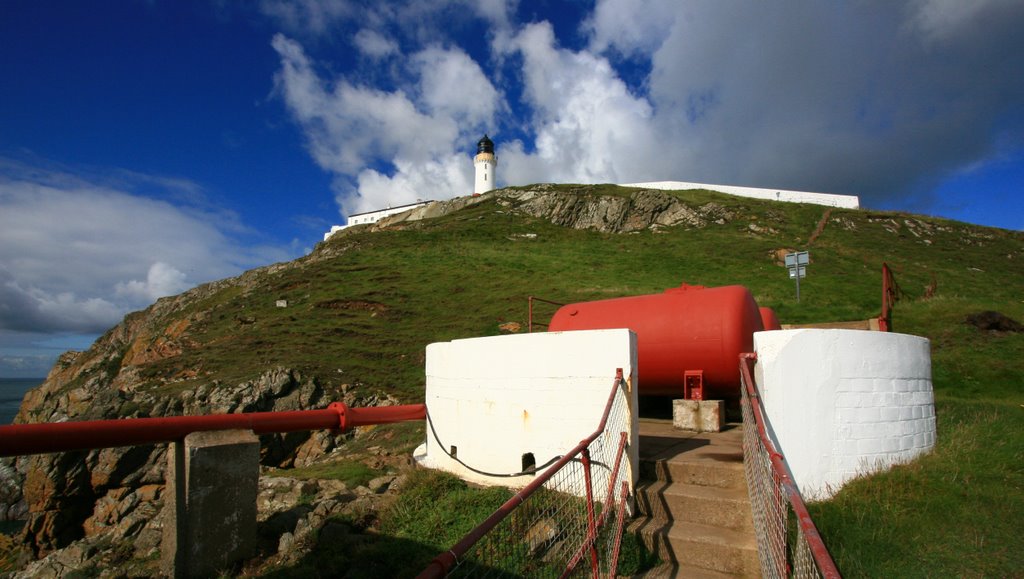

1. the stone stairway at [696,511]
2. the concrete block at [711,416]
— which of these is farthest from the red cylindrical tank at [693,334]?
the stone stairway at [696,511]

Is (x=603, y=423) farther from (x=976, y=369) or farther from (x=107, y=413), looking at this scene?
(x=107, y=413)

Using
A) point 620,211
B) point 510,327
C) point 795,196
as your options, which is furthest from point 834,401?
point 795,196

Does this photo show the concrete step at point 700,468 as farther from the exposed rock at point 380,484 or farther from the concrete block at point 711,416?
the exposed rock at point 380,484

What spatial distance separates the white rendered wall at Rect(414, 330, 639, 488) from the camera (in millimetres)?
5930

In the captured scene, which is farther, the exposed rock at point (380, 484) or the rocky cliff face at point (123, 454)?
the rocky cliff face at point (123, 454)

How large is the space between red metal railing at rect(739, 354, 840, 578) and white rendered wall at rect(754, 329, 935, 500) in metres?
0.46

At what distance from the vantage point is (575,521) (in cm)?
520

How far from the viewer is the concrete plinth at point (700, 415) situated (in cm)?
764

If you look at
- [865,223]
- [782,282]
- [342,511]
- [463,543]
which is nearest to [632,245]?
[782,282]

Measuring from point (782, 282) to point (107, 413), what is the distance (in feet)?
102

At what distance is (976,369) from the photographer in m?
13.2

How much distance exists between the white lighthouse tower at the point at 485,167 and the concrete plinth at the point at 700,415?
71.7 meters

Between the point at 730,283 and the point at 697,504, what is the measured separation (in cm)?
2653

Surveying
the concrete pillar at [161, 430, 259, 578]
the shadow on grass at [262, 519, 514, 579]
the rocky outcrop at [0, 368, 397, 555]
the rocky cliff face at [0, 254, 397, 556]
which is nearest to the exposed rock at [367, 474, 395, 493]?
the shadow on grass at [262, 519, 514, 579]
